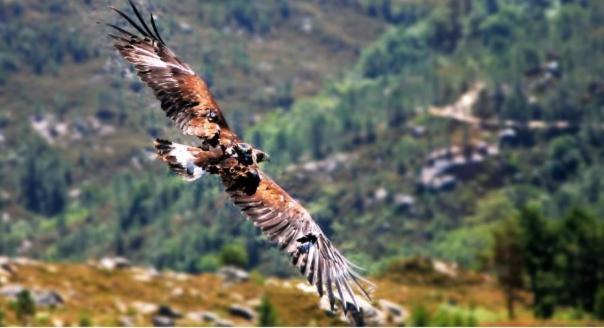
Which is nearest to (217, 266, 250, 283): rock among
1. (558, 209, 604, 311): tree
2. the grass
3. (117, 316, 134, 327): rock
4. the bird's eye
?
the grass

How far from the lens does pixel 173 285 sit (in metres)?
77.8

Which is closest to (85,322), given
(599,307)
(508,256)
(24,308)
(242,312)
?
(24,308)

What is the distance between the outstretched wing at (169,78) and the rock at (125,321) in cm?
4015

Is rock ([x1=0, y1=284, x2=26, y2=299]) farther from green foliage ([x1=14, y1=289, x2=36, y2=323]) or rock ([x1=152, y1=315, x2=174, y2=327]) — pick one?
rock ([x1=152, y1=315, x2=174, y2=327])

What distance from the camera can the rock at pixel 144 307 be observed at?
6772cm

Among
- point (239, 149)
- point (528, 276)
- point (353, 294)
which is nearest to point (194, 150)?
point (239, 149)

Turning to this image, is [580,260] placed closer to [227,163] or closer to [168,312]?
[168,312]

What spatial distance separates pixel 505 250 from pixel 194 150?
2196 inches

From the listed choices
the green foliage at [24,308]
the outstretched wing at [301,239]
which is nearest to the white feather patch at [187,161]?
the outstretched wing at [301,239]

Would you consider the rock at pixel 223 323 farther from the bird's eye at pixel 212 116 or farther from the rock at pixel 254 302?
the bird's eye at pixel 212 116

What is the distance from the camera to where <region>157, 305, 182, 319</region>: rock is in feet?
223

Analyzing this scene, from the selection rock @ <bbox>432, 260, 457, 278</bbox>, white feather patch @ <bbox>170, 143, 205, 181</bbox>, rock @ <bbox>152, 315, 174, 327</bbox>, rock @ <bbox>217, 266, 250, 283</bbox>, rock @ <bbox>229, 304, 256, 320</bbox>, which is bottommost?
white feather patch @ <bbox>170, 143, 205, 181</bbox>

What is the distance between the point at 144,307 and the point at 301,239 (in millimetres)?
48965

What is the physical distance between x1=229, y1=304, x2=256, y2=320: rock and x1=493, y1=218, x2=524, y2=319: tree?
1545 cm
